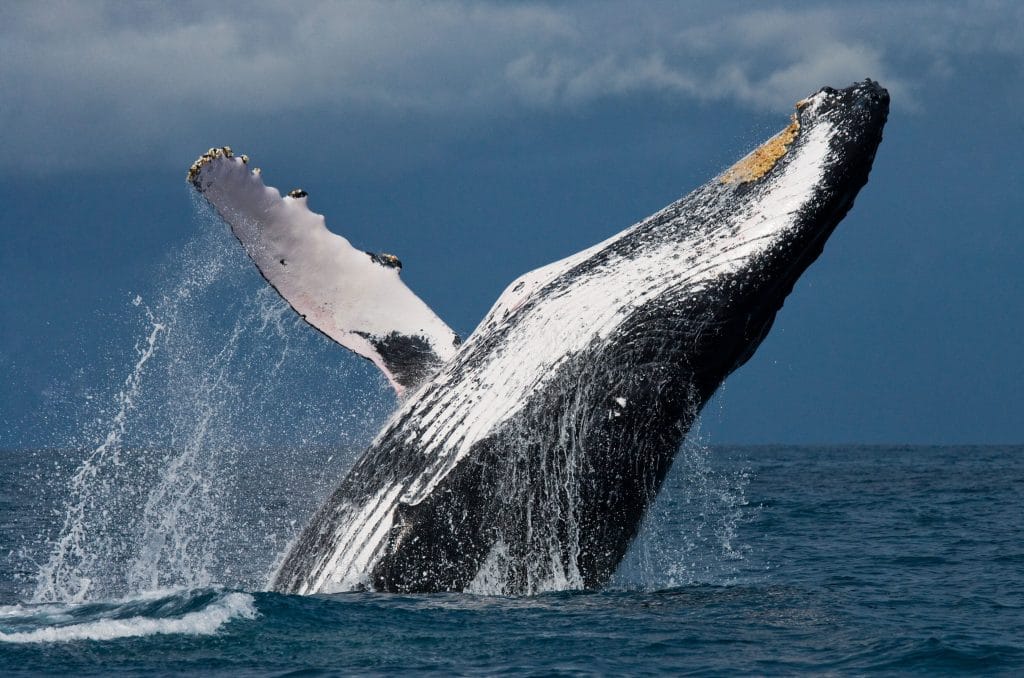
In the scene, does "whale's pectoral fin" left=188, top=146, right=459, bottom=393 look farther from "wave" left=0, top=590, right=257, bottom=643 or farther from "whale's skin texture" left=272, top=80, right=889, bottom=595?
"wave" left=0, top=590, right=257, bottom=643

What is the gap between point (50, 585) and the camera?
11242 mm

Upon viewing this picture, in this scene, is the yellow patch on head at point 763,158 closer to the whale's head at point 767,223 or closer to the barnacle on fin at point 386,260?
the whale's head at point 767,223

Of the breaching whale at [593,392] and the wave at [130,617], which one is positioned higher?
the breaching whale at [593,392]

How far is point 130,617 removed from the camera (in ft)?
24.2

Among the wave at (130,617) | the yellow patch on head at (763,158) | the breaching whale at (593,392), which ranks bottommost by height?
the wave at (130,617)

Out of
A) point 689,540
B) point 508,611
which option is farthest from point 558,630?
point 689,540

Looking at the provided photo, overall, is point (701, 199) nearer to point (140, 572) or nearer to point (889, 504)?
point (140, 572)

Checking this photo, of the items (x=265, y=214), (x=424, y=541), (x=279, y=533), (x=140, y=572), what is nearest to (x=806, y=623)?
(x=424, y=541)

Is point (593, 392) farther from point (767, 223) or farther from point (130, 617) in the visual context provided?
point (130, 617)

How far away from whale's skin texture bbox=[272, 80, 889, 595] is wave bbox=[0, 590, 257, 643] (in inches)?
24.2

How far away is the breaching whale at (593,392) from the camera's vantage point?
24.1ft

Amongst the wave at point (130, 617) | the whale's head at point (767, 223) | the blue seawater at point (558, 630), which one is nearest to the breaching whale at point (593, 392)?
the whale's head at point (767, 223)

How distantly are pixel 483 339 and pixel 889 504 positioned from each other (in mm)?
19860

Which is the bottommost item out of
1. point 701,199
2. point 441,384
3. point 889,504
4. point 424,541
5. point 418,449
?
point 424,541
